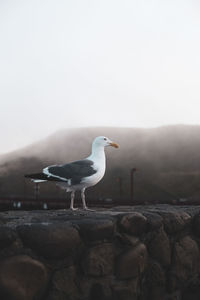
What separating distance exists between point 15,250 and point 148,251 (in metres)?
1.32

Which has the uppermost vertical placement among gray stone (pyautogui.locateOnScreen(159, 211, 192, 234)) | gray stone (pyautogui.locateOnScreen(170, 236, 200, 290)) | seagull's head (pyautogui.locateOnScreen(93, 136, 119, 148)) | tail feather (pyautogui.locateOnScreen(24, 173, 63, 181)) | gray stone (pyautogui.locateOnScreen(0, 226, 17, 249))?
seagull's head (pyautogui.locateOnScreen(93, 136, 119, 148))

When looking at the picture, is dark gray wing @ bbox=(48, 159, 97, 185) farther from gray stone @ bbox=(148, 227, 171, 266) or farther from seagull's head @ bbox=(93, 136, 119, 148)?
gray stone @ bbox=(148, 227, 171, 266)

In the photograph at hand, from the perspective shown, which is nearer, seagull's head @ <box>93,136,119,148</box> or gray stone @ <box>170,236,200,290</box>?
gray stone @ <box>170,236,200,290</box>

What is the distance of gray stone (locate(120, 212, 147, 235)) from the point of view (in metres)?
3.04

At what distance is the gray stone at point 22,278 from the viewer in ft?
7.66

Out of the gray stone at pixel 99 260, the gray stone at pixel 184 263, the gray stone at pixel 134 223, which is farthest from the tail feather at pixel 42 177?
the gray stone at pixel 184 263

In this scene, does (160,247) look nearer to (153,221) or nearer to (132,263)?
(153,221)

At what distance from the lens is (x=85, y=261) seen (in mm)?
2734

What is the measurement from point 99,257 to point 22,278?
2.12 feet

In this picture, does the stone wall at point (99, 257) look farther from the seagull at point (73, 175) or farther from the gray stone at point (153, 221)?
the seagull at point (73, 175)

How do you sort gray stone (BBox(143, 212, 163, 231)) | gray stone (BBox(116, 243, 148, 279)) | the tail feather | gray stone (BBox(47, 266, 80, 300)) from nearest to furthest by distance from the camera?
gray stone (BBox(47, 266, 80, 300)) → gray stone (BBox(116, 243, 148, 279)) → gray stone (BBox(143, 212, 163, 231)) → the tail feather

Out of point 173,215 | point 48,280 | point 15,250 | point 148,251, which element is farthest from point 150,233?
point 15,250

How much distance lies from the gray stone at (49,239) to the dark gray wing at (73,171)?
130cm

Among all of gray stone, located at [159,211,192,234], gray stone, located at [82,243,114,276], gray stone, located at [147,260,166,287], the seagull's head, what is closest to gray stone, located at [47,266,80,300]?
gray stone, located at [82,243,114,276]
